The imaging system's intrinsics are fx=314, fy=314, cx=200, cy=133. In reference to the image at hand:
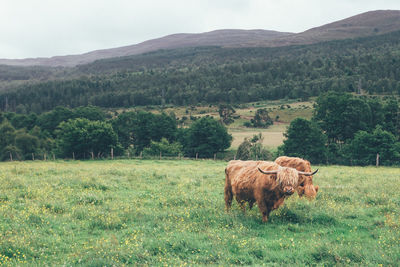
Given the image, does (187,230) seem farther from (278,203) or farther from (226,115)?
(226,115)

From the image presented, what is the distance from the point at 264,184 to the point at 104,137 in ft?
155

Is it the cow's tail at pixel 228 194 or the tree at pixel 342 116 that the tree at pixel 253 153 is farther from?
the cow's tail at pixel 228 194

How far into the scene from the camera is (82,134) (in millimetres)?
52250

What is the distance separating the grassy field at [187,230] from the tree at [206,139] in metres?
46.6

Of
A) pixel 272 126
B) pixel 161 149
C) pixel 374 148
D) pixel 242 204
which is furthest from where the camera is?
pixel 272 126

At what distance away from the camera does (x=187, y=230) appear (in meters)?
9.43

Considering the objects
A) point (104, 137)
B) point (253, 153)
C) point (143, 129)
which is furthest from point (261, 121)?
point (104, 137)

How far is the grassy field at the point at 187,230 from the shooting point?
738cm

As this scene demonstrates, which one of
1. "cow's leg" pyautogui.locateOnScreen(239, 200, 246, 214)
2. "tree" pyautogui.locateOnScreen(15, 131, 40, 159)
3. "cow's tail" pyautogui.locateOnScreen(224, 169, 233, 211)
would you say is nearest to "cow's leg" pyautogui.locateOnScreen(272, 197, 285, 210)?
"cow's leg" pyautogui.locateOnScreen(239, 200, 246, 214)

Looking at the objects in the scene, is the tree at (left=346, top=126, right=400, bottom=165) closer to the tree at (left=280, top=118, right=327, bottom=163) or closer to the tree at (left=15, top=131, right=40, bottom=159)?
the tree at (left=280, top=118, right=327, bottom=163)

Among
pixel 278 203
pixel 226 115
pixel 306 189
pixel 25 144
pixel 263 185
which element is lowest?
pixel 226 115

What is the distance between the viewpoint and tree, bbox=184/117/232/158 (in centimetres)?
6197

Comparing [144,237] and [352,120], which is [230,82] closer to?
[352,120]

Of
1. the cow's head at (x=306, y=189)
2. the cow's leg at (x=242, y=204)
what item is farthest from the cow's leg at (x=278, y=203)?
the cow's head at (x=306, y=189)
